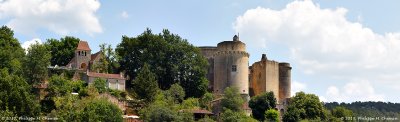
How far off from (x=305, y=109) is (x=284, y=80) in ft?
32.5

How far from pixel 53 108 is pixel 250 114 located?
19.7 metres

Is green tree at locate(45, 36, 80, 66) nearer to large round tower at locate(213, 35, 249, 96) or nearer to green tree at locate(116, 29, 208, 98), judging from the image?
green tree at locate(116, 29, 208, 98)

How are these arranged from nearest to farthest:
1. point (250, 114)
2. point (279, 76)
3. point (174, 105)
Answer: point (174, 105), point (250, 114), point (279, 76)

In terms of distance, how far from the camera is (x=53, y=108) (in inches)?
2281

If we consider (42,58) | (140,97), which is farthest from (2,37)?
(140,97)

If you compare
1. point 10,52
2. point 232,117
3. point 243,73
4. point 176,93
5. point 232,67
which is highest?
point 10,52

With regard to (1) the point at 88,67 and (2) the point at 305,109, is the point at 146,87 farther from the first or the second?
(2) the point at 305,109

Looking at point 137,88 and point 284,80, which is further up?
point 284,80

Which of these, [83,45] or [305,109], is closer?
[305,109]

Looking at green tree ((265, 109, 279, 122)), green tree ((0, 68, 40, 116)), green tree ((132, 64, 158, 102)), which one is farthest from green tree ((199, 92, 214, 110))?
green tree ((0, 68, 40, 116))

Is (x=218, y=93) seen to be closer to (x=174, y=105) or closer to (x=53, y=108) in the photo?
(x=174, y=105)

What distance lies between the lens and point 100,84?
206 feet

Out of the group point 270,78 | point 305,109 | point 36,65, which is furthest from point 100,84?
point 270,78

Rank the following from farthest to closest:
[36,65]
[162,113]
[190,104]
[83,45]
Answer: [83,45], [190,104], [36,65], [162,113]
